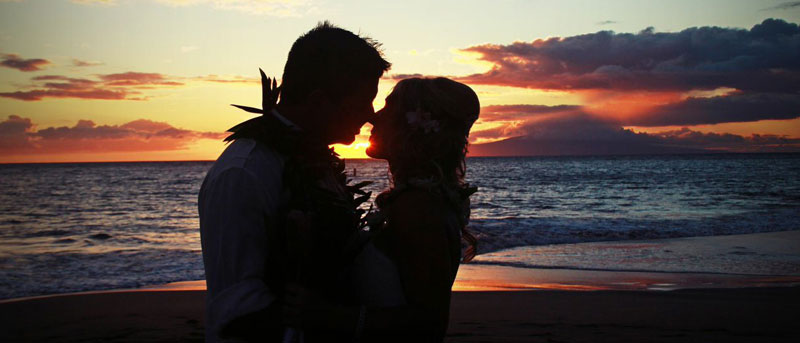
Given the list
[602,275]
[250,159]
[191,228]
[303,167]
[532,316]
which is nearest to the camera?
[250,159]

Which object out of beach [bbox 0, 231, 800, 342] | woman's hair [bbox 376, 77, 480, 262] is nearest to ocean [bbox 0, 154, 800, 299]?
woman's hair [bbox 376, 77, 480, 262]

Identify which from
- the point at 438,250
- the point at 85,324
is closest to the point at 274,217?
the point at 438,250

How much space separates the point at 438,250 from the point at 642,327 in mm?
5660

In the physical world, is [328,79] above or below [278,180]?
above

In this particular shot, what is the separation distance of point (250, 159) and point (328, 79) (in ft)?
1.40

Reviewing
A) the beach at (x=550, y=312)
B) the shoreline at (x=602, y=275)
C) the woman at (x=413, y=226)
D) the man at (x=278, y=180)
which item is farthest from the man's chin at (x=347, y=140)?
the shoreline at (x=602, y=275)

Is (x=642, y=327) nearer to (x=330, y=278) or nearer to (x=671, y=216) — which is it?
(x=330, y=278)

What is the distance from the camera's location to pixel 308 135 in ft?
6.86

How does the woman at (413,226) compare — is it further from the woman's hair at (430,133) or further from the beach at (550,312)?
the beach at (550,312)

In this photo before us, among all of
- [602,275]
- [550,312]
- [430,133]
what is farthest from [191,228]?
[430,133]

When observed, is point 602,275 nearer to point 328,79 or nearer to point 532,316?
point 532,316

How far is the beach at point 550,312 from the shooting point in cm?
671

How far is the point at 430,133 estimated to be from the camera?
93.7 inches

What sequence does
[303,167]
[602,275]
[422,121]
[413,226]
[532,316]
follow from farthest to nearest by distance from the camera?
[602,275] → [532,316] → [422,121] → [413,226] → [303,167]
